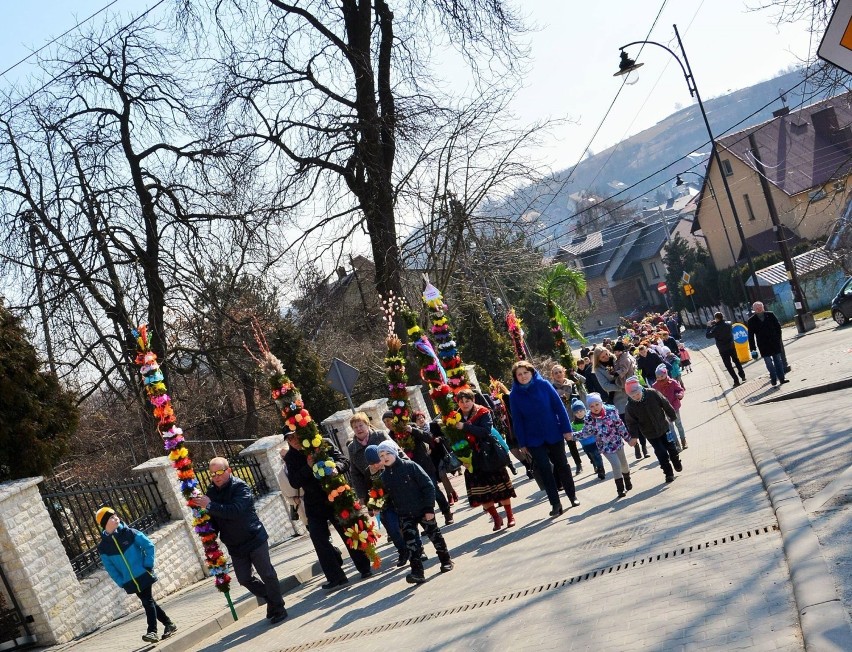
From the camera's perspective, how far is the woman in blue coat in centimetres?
1217

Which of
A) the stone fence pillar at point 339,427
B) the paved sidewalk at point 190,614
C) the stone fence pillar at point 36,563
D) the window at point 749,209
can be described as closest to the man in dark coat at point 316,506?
the paved sidewalk at point 190,614

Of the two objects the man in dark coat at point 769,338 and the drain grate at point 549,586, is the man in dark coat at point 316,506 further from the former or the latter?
the man in dark coat at point 769,338

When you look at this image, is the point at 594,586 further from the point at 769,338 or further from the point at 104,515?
the point at 769,338

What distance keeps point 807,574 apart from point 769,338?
1537 cm

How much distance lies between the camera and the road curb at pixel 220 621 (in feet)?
37.4

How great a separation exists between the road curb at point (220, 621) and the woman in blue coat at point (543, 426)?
3.92m

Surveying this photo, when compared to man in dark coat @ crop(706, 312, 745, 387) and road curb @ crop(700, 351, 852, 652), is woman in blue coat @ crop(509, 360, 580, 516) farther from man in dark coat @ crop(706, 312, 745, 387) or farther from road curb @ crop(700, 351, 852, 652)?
man in dark coat @ crop(706, 312, 745, 387)

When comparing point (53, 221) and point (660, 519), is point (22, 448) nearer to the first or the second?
point (53, 221)

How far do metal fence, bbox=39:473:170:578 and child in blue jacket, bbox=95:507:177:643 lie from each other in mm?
1920

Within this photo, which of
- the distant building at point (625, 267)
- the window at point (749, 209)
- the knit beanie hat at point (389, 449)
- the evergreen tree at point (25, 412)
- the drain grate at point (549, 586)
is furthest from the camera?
the distant building at point (625, 267)

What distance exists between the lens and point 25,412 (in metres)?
15.7

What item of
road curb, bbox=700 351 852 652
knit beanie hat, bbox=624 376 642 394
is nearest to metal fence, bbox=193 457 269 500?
knit beanie hat, bbox=624 376 642 394

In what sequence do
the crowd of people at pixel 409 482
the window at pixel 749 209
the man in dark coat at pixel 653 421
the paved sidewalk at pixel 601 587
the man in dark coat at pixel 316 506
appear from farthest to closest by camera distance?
the window at pixel 749 209 < the man in dark coat at pixel 316 506 < the man in dark coat at pixel 653 421 < the crowd of people at pixel 409 482 < the paved sidewalk at pixel 601 587

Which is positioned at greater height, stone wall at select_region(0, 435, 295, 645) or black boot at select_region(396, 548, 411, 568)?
stone wall at select_region(0, 435, 295, 645)
